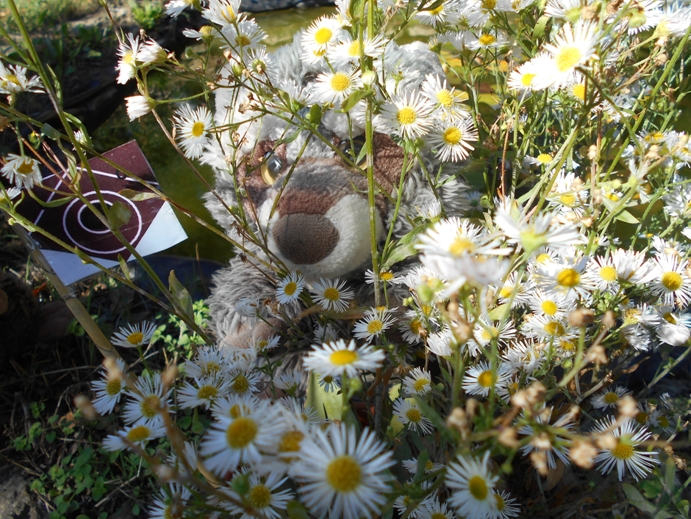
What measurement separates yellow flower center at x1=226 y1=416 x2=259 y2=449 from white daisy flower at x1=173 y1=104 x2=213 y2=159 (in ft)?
1.47

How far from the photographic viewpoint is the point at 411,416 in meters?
0.56

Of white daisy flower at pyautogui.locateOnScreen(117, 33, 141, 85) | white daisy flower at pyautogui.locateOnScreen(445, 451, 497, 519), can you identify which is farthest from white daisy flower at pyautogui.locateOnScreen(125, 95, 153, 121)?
white daisy flower at pyautogui.locateOnScreen(445, 451, 497, 519)

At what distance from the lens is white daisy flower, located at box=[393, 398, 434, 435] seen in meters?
0.56

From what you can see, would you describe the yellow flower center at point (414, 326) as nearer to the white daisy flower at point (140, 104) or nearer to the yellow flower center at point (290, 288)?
the yellow flower center at point (290, 288)

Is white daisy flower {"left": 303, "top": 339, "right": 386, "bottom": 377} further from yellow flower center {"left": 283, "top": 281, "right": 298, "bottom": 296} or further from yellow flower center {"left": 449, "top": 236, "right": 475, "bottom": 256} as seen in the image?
yellow flower center {"left": 283, "top": 281, "right": 298, "bottom": 296}

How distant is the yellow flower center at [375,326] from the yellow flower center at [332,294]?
11cm

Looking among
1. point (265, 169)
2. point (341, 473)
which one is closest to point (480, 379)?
point (341, 473)

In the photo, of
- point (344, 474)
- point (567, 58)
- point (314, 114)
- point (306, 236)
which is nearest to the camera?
point (344, 474)

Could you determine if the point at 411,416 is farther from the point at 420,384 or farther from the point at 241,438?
the point at 241,438

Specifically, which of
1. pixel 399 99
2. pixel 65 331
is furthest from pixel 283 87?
pixel 65 331

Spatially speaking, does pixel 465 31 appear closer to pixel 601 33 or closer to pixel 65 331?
pixel 601 33

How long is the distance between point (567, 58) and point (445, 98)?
0.64 ft

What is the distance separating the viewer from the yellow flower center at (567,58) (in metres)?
0.41

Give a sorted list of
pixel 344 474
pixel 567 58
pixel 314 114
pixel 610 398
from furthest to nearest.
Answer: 1. pixel 610 398
2. pixel 314 114
3. pixel 567 58
4. pixel 344 474
